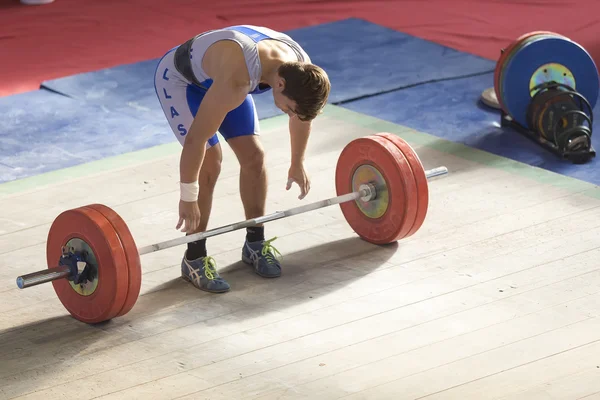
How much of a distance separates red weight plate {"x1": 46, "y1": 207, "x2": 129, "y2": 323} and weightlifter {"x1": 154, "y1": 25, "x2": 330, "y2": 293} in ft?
0.69

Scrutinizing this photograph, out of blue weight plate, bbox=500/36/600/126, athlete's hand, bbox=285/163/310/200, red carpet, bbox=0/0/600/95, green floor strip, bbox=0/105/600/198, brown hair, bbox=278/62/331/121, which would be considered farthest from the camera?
red carpet, bbox=0/0/600/95

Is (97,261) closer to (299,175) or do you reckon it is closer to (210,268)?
(210,268)

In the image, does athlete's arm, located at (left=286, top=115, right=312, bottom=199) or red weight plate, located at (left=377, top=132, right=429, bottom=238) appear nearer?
athlete's arm, located at (left=286, top=115, right=312, bottom=199)

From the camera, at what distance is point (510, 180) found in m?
3.94

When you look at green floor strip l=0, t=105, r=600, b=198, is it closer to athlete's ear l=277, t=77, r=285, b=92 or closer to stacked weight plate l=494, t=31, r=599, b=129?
stacked weight plate l=494, t=31, r=599, b=129

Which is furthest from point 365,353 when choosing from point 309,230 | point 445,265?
point 309,230

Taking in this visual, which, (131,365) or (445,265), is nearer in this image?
(131,365)

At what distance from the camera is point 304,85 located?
8.77 feet

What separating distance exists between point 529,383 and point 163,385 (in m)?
0.94

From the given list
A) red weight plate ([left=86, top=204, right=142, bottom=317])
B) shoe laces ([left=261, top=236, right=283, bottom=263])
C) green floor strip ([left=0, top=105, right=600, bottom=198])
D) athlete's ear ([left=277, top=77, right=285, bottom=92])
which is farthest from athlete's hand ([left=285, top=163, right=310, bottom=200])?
green floor strip ([left=0, top=105, right=600, bottom=198])

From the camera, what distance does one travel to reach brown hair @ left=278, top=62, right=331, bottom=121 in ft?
8.78

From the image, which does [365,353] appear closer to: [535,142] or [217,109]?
[217,109]

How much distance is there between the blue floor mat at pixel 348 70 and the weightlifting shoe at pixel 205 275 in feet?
5.69

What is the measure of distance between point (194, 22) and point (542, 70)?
2.74 m
